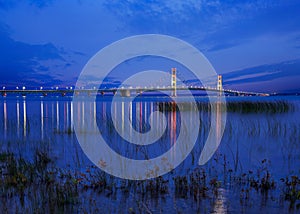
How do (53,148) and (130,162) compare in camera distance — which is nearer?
(130,162)

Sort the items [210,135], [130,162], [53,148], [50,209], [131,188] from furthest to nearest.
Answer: [210,135] → [53,148] → [130,162] → [131,188] → [50,209]

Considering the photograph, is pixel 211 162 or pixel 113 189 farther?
pixel 211 162

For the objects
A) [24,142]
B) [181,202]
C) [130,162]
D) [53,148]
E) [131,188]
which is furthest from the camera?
[24,142]

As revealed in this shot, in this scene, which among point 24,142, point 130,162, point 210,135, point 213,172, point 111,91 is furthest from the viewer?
point 111,91

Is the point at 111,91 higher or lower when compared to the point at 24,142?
higher

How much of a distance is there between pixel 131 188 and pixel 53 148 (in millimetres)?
5339

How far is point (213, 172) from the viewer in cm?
720

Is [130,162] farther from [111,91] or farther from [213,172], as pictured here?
[111,91]

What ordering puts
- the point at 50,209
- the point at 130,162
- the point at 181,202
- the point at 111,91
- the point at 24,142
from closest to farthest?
1. the point at 50,209
2. the point at 181,202
3. the point at 130,162
4. the point at 24,142
5. the point at 111,91

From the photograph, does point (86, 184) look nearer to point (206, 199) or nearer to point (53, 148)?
point (206, 199)

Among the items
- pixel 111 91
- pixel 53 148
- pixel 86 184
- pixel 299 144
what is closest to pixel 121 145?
pixel 53 148

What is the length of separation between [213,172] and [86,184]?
309 cm

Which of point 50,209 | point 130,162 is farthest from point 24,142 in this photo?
point 50,209

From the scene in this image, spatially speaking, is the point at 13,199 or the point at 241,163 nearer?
the point at 13,199
